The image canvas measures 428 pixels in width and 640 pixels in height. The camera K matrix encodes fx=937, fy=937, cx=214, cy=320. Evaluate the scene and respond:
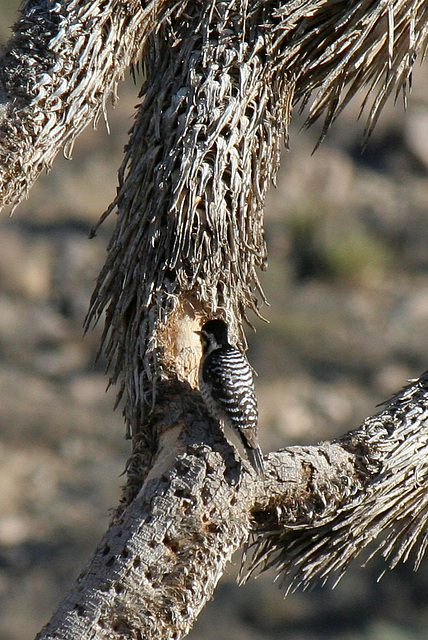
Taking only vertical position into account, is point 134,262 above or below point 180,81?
below

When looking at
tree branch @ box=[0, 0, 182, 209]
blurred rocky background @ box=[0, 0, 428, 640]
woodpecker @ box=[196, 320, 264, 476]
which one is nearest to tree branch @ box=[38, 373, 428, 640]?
woodpecker @ box=[196, 320, 264, 476]

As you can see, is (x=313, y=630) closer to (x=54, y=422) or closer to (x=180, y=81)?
(x=54, y=422)

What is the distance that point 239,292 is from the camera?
133 inches

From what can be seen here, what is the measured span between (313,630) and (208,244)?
7.78 metres

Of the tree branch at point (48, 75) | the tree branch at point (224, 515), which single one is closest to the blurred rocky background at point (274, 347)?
the tree branch at point (224, 515)

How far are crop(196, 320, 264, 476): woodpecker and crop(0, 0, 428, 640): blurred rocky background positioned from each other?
6.77 m

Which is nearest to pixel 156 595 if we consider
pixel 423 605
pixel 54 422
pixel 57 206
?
pixel 423 605

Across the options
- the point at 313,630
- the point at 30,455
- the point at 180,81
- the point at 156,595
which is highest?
the point at 30,455

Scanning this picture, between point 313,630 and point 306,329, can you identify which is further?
point 306,329

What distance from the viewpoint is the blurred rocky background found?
33.6ft

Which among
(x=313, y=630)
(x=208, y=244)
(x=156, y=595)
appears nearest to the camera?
(x=156, y=595)

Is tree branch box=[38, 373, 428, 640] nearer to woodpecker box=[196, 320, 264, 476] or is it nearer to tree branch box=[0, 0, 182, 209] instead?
woodpecker box=[196, 320, 264, 476]

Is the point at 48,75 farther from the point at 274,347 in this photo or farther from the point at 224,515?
the point at 274,347

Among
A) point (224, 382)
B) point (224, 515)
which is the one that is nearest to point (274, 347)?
point (224, 382)
